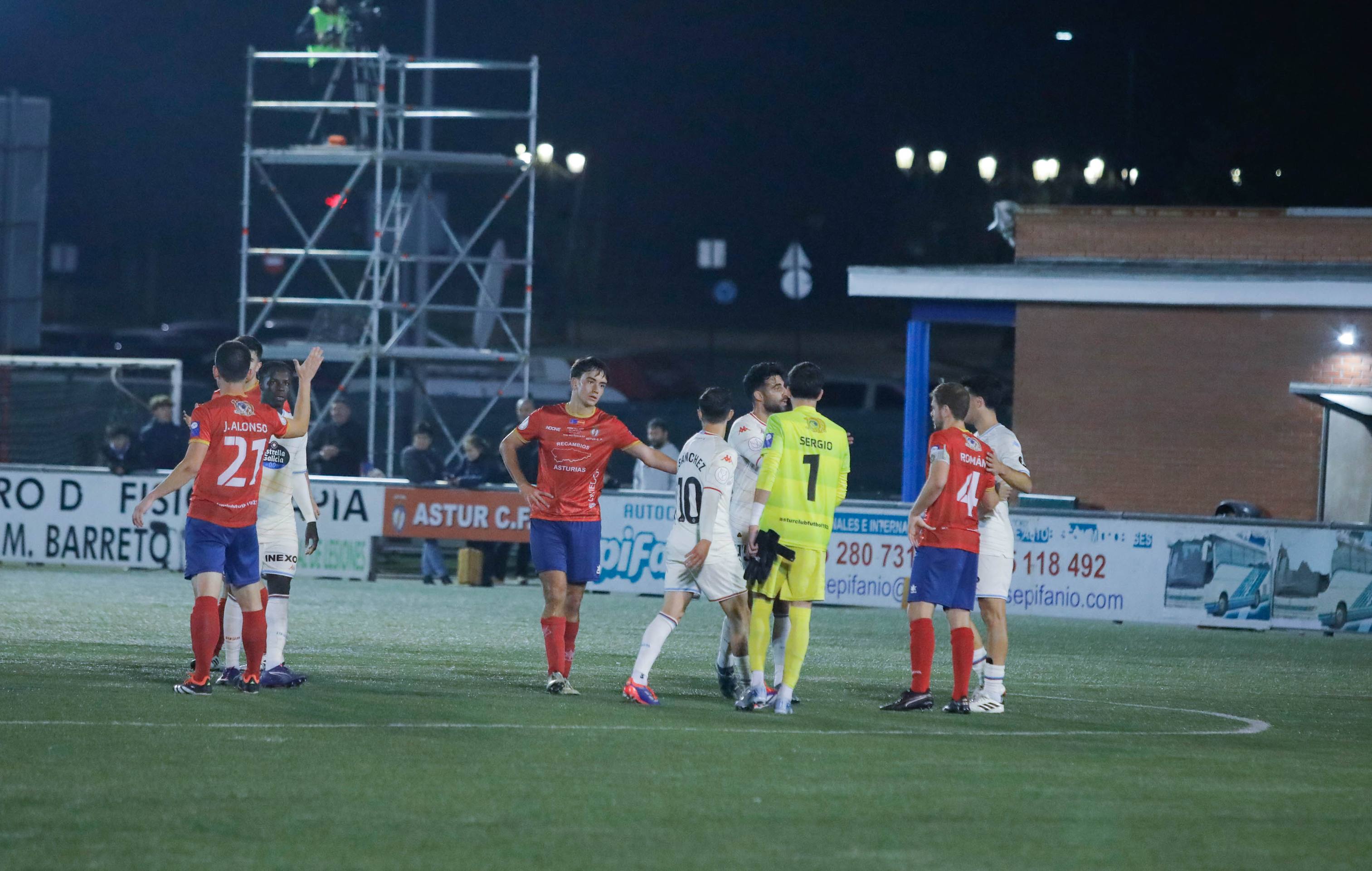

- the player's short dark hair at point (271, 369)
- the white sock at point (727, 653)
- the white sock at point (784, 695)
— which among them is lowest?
the white sock at point (784, 695)

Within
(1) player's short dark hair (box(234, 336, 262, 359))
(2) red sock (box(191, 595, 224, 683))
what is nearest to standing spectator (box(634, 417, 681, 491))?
(1) player's short dark hair (box(234, 336, 262, 359))

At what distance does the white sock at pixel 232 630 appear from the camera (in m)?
10.5

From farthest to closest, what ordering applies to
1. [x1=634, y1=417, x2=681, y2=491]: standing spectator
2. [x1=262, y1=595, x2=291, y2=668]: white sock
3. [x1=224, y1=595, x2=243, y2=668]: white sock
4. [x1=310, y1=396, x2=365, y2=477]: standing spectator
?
[x1=310, y1=396, x2=365, y2=477]: standing spectator
[x1=634, y1=417, x2=681, y2=491]: standing spectator
[x1=262, y1=595, x2=291, y2=668]: white sock
[x1=224, y1=595, x2=243, y2=668]: white sock

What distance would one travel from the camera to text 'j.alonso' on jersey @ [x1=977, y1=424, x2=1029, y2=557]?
34.7 feet

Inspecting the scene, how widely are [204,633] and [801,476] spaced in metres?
3.49

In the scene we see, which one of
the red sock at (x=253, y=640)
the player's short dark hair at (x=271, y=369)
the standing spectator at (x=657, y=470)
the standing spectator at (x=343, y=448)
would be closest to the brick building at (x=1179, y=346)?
the standing spectator at (x=657, y=470)

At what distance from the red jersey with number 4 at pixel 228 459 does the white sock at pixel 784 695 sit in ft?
10.6

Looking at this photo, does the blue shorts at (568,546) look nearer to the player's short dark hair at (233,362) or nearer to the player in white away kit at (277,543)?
the player in white away kit at (277,543)

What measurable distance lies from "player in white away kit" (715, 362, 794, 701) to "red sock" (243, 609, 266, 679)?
2.76m

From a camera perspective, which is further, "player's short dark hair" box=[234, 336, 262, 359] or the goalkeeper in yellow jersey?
"player's short dark hair" box=[234, 336, 262, 359]

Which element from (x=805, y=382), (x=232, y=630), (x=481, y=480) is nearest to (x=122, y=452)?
(x=481, y=480)

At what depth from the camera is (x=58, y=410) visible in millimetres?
26594

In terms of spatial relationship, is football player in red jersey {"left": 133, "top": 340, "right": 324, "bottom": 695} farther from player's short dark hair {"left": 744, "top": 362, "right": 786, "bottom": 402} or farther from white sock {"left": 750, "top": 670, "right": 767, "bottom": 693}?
white sock {"left": 750, "top": 670, "right": 767, "bottom": 693}

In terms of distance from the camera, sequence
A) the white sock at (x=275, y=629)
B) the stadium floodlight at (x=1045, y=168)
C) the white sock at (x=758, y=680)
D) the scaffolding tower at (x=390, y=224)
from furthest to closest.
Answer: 1. the stadium floodlight at (x=1045, y=168)
2. the scaffolding tower at (x=390, y=224)
3. the white sock at (x=275, y=629)
4. the white sock at (x=758, y=680)
